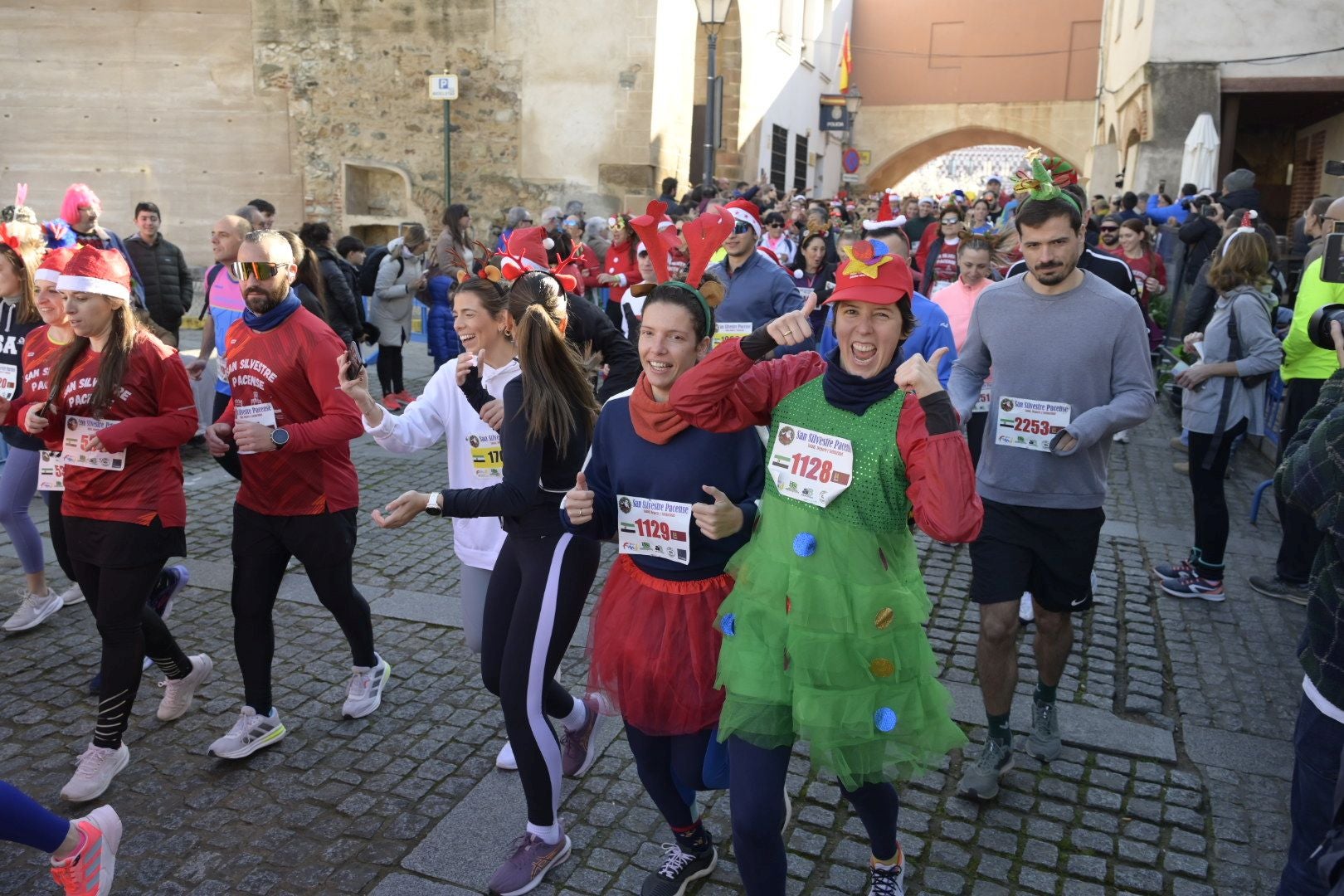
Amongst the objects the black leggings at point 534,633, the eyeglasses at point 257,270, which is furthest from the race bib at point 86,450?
the black leggings at point 534,633

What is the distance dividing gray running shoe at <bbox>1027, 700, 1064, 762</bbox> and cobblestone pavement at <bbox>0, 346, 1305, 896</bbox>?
A: 0.05 meters

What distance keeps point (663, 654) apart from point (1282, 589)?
15.5 ft

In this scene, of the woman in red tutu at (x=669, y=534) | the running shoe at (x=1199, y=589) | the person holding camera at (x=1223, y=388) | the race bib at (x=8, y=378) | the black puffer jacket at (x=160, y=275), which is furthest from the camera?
the black puffer jacket at (x=160, y=275)

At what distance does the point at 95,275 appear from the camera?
3.84 metres

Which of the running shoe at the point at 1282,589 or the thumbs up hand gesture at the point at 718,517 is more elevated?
the thumbs up hand gesture at the point at 718,517

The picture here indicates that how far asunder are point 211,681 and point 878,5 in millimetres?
40515

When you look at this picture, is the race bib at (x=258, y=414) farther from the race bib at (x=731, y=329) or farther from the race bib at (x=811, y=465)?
the race bib at (x=731, y=329)

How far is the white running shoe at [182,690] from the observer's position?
4.38 m

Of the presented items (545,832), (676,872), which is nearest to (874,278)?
(676,872)

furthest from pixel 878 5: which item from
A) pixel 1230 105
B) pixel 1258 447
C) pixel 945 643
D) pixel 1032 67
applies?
pixel 945 643

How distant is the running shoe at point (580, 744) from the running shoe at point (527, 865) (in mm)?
537

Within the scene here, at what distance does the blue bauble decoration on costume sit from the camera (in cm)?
272

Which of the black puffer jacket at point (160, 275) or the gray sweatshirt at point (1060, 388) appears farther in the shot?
the black puffer jacket at point (160, 275)

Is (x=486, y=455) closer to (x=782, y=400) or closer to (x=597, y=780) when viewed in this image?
(x=597, y=780)
